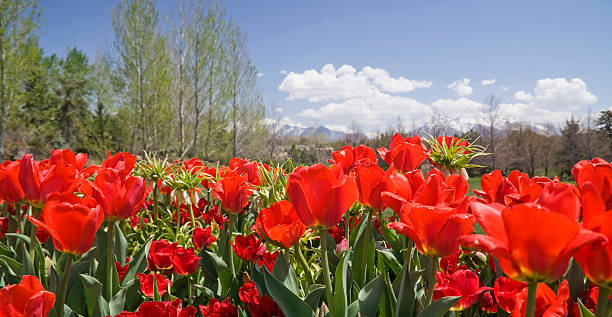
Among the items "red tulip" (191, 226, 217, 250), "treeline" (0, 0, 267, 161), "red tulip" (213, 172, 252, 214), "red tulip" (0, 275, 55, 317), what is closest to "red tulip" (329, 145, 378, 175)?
"red tulip" (213, 172, 252, 214)

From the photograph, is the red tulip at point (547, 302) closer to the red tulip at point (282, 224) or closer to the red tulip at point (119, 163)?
the red tulip at point (282, 224)

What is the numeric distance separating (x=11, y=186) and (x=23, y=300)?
719 mm

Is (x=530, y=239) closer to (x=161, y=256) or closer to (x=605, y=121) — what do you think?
(x=161, y=256)

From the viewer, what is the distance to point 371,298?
71 centimetres

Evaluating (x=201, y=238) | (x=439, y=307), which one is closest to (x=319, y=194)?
(x=439, y=307)

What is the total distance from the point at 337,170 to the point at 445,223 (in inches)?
8.3

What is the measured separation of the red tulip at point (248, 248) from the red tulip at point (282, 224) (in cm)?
25

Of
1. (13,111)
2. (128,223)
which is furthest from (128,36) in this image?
(128,223)

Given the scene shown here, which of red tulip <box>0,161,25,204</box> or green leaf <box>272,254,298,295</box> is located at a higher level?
red tulip <box>0,161,25,204</box>

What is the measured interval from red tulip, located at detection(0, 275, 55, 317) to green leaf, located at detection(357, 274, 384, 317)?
0.52 m

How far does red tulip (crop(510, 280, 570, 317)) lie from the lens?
0.62 meters

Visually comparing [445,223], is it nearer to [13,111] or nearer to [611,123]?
[13,111]

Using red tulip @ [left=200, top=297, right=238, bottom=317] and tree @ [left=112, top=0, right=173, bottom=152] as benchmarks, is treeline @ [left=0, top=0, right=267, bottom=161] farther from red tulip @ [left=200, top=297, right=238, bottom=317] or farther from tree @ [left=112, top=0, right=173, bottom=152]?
red tulip @ [left=200, top=297, right=238, bottom=317]

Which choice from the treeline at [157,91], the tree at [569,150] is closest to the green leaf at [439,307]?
the treeline at [157,91]
